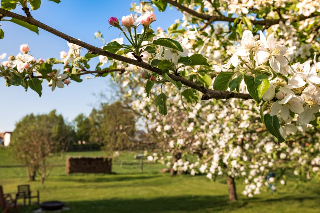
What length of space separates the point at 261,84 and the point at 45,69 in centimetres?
137

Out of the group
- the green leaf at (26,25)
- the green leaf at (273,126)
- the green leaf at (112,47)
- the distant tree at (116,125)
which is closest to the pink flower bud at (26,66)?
the green leaf at (26,25)

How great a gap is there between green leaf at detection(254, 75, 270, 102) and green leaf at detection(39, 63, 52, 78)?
1.34m

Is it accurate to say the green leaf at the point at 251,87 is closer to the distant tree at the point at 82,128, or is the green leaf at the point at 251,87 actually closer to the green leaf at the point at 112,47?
the green leaf at the point at 112,47

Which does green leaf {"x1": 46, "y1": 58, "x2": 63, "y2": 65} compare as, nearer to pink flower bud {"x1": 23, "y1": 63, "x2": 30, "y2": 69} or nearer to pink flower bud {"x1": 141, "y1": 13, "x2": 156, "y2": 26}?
pink flower bud {"x1": 23, "y1": 63, "x2": 30, "y2": 69}

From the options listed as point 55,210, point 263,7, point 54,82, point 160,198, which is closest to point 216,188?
point 160,198

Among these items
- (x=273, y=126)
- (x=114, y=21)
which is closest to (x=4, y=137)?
(x=114, y=21)

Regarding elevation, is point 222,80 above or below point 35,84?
below

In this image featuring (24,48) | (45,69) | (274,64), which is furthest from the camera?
(24,48)

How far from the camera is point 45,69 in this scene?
1988 mm

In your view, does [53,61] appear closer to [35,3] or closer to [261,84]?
[35,3]

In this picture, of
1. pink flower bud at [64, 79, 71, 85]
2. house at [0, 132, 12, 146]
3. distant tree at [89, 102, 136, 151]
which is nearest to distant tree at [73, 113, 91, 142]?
house at [0, 132, 12, 146]

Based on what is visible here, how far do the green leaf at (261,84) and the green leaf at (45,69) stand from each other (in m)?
1.34

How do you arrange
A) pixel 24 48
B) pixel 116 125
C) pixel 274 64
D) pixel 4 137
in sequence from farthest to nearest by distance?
pixel 4 137, pixel 116 125, pixel 24 48, pixel 274 64

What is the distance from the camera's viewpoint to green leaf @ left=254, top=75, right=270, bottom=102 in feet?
4.12
